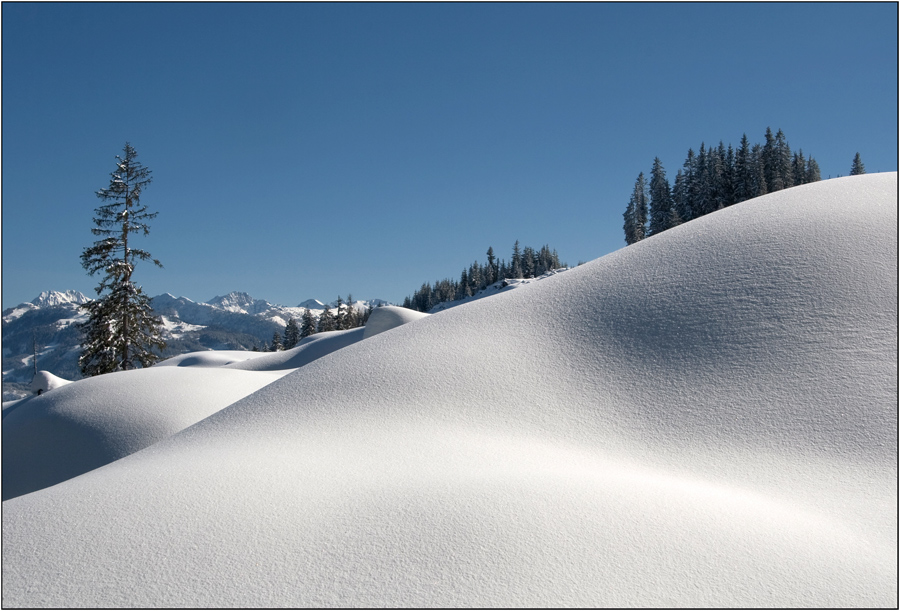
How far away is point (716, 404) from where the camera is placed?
752 centimetres

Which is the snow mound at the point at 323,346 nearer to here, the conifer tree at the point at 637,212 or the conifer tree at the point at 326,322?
the conifer tree at the point at 326,322

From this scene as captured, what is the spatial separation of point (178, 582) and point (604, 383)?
261 inches

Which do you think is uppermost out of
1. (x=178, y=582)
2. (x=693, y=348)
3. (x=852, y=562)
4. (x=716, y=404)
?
(x=693, y=348)

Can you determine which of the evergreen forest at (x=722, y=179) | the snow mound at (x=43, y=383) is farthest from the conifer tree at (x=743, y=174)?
the snow mound at (x=43, y=383)

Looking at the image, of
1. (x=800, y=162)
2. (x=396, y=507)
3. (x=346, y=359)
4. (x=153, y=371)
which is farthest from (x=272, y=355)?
(x=800, y=162)

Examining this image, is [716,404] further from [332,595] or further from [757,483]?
[332,595]

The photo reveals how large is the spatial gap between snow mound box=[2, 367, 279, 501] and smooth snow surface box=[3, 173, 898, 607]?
5411mm

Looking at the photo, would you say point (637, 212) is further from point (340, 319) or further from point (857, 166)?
point (340, 319)

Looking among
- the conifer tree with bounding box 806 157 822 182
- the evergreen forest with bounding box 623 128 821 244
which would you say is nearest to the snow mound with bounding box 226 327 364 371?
the evergreen forest with bounding box 623 128 821 244

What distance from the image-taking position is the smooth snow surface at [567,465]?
13.0 feet

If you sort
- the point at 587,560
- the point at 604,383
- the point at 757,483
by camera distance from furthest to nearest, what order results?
the point at 604,383, the point at 757,483, the point at 587,560

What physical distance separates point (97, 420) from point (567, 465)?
13371mm

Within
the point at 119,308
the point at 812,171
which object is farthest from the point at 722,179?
the point at 119,308

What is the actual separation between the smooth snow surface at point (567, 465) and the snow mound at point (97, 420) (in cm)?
541
